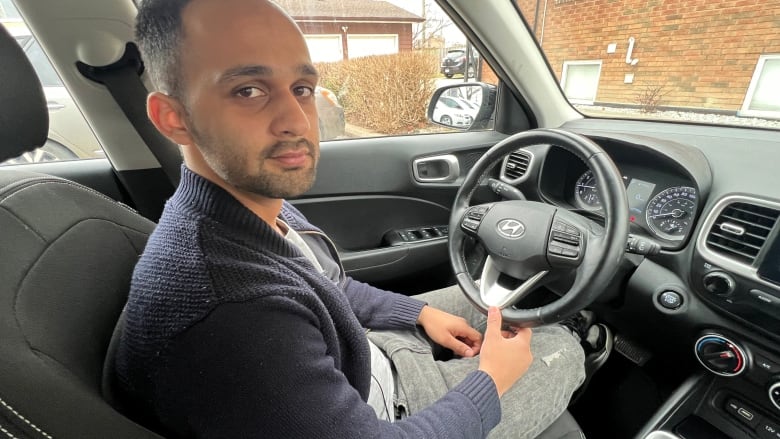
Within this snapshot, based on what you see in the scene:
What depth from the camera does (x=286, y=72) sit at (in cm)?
80

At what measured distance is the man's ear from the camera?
2.50ft

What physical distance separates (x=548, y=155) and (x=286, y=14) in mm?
1207

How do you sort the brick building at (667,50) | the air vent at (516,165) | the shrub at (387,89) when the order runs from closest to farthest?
the brick building at (667,50) < the air vent at (516,165) < the shrub at (387,89)

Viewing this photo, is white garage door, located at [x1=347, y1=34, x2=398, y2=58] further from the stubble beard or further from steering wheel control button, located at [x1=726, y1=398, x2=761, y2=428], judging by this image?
steering wheel control button, located at [x1=726, y1=398, x2=761, y2=428]

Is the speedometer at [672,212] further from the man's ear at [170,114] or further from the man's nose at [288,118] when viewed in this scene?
the man's ear at [170,114]

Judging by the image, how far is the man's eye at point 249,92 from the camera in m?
0.75

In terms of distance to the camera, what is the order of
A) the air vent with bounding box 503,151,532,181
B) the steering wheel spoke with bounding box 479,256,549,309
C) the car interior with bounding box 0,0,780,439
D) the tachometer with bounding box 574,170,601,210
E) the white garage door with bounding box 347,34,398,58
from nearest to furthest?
the car interior with bounding box 0,0,780,439, the steering wheel spoke with bounding box 479,256,549,309, the tachometer with bounding box 574,170,601,210, the air vent with bounding box 503,151,532,181, the white garage door with bounding box 347,34,398,58

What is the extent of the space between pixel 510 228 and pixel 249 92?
778mm

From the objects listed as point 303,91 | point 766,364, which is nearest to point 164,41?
point 303,91

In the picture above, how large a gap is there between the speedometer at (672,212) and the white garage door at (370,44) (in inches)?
Result: 54.9

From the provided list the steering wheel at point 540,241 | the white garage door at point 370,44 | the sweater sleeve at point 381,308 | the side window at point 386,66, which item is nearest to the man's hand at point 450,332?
the sweater sleeve at point 381,308

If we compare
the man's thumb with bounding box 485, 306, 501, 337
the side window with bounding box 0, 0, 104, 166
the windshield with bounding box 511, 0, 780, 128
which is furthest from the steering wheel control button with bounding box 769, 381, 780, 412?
the side window with bounding box 0, 0, 104, 166

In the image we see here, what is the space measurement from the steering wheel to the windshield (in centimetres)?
75

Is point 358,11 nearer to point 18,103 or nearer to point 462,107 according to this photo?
point 462,107
